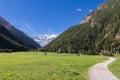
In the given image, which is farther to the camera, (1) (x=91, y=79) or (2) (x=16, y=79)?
(1) (x=91, y=79)

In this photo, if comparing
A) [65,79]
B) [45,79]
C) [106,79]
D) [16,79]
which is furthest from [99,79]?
[16,79]

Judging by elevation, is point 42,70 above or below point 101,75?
above

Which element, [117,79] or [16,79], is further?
[117,79]

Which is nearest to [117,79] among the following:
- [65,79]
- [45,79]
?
[65,79]

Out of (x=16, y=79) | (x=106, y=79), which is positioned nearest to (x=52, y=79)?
(x=16, y=79)

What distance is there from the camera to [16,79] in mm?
35219

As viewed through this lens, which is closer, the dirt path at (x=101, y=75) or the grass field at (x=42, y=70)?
the grass field at (x=42, y=70)

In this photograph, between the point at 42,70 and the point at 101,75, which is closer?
the point at 101,75

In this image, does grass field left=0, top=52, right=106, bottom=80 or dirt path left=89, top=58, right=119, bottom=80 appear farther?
dirt path left=89, top=58, right=119, bottom=80

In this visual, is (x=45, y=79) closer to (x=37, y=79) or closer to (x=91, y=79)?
(x=37, y=79)

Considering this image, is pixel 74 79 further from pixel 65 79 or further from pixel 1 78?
pixel 1 78

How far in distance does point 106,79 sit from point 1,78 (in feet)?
42.7

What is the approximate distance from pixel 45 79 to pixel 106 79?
777 centimetres

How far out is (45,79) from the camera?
35906mm
